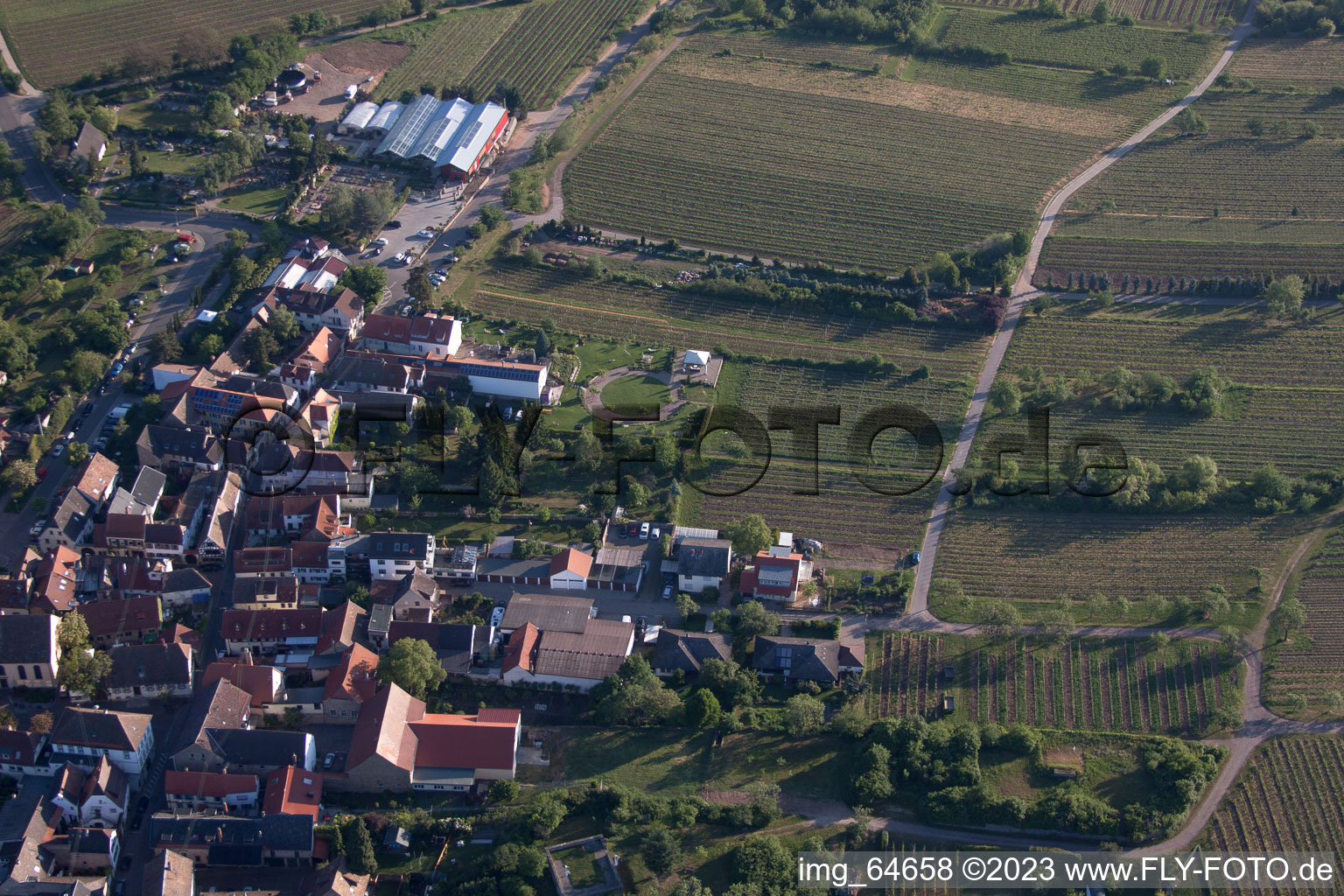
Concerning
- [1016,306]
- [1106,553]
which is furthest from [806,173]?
[1106,553]

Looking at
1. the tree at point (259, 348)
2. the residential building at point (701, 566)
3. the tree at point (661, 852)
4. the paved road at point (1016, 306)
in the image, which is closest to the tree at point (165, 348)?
the tree at point (259, 348)

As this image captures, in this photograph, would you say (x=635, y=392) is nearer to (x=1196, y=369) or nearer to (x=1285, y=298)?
(x=1196, y=369)

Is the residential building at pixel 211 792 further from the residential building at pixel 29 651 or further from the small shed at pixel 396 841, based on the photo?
the residential building at pixel 29 651

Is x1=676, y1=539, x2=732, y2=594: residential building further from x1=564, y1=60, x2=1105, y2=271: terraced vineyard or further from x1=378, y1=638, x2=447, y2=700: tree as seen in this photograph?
→ x1=564, y1=60, x2=1105, y2=271: terraced vineyard

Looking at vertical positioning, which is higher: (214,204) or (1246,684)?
(214,204)

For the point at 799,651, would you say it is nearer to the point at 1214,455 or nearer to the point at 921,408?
the point at 921,408

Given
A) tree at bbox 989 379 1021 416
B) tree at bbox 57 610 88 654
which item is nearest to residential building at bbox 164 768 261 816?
tree at bbox 57 610 88 654

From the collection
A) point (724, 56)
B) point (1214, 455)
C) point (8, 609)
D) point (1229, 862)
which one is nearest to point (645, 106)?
point (724, 56)
